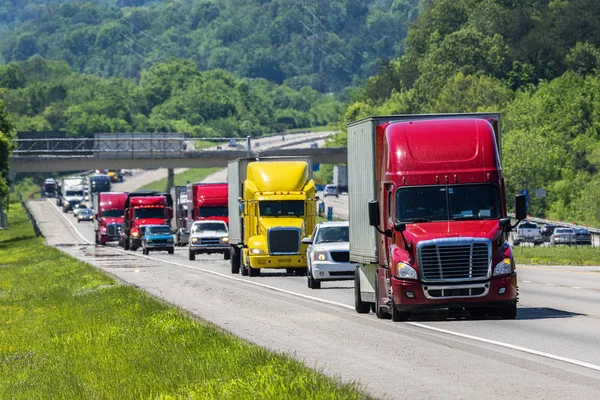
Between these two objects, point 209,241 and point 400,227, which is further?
point 209,241

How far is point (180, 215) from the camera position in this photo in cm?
8600

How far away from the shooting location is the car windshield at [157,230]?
243 feet

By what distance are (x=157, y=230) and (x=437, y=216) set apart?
166 ft

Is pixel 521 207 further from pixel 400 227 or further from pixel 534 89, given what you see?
pixel 534 89

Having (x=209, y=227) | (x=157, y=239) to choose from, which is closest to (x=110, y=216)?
(x=157, y=239)

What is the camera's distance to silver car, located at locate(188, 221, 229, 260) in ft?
211

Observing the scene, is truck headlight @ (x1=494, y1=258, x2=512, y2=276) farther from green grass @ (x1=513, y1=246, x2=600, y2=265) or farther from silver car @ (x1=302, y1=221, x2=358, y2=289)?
green grass @ (x1=513, y1=246, x2=600, y2=265)

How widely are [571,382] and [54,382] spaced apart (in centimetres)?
591

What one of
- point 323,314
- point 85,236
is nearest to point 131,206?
point 85,236

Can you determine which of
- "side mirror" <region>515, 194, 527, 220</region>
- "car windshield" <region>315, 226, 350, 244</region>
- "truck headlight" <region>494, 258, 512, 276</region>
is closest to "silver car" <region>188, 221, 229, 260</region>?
"car windshield" <region>315, 226, 350, 244</region>

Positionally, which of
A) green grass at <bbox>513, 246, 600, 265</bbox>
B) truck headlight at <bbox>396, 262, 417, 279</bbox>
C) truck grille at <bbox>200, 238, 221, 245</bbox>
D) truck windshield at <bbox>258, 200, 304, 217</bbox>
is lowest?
green grass at <bbox>513, 246, 600, 265</bbox>

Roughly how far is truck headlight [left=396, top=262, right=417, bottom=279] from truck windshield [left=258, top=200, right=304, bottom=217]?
2106cm

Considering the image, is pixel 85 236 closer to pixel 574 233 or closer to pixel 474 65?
pixel 574 233

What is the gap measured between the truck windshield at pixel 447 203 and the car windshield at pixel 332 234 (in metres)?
13.3
